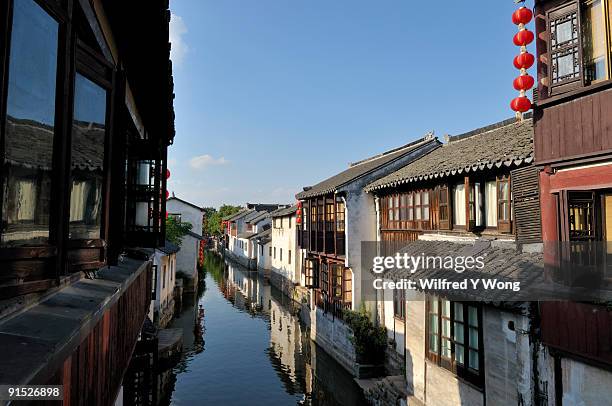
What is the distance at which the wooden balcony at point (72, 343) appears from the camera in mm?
2223

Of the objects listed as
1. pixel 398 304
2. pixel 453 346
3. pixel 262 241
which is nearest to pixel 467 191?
pixel 453 346

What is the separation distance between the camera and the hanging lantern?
29.1ft

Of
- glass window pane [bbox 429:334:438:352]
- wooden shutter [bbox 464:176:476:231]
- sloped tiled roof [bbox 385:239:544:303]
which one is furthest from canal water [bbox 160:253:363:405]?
wooden shutter [bbox 464:176:476:231]

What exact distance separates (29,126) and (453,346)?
39.8 ft

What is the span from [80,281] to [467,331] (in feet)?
33.7

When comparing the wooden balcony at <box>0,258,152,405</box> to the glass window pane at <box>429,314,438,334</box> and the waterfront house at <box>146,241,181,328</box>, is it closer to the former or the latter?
the glass window pane at <box>429,314,438,334</box>

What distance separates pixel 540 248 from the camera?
10.1 meters

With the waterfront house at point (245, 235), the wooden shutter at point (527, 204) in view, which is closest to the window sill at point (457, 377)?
the wooden shutter at point (527, 204)

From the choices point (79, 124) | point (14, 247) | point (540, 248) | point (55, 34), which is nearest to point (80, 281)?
point (79, 124)

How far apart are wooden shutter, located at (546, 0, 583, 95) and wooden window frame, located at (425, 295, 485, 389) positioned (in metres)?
5.89

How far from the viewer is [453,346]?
11.9 metres

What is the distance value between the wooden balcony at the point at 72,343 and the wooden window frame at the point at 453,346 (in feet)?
29.8

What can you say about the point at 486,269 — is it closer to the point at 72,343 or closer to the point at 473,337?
the point at 473,337

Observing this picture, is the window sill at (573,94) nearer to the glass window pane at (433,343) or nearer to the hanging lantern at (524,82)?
the hanging lantern at (524,82)
